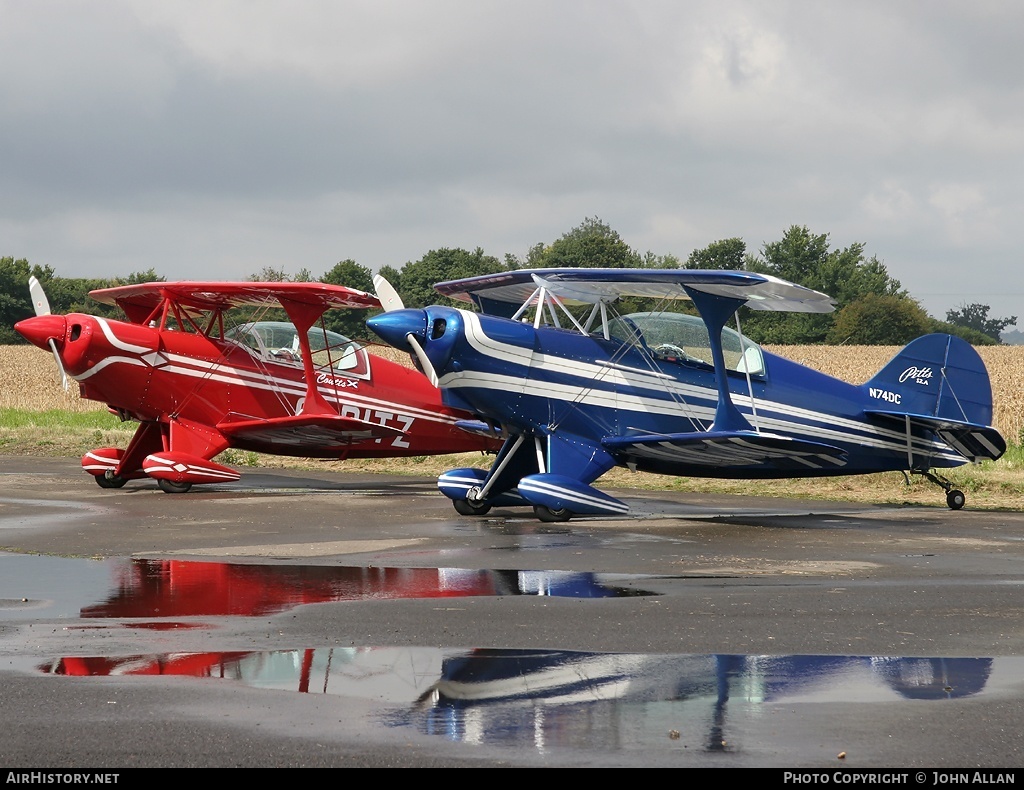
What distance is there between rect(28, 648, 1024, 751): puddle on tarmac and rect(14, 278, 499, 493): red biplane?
1077cm

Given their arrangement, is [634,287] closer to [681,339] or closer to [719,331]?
[681,339]

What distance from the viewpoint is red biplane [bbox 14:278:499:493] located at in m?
16.7

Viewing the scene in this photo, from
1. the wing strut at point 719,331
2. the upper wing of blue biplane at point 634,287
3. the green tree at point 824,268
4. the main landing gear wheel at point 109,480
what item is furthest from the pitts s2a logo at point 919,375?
the green tree at point 824,268

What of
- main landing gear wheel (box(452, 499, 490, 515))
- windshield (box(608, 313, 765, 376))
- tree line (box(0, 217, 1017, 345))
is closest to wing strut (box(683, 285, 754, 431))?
windshield (box(608, 313, 765, 376))

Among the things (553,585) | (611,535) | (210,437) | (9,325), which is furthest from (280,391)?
(9,325)

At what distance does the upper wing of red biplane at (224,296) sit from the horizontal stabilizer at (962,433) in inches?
285

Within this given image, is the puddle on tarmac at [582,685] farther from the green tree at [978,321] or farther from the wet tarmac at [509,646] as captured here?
the green tree at [978,321]

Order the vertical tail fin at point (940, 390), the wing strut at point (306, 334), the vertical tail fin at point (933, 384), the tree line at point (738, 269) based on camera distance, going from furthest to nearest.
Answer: the tree line at point (738, 269), the wing strut at point (306, 334), the vertical tail fin at point (933, 384), the vertical tail fin at point (940, 390)

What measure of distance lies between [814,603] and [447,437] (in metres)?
11.6

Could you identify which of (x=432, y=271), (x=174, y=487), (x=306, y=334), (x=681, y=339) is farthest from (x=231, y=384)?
(x=432, y=271)

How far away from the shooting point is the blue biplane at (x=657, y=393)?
13148 mm

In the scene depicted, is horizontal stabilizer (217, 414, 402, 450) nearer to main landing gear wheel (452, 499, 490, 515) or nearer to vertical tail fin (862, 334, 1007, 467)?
main landing gear wheel (452, 499, 490, 515)

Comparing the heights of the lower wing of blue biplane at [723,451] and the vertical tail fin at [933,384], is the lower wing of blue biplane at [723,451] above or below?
below
